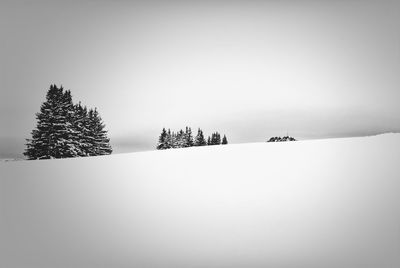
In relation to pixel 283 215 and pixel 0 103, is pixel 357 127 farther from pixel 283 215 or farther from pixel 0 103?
pixel 0 103

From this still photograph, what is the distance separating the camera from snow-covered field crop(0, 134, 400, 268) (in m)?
3.01

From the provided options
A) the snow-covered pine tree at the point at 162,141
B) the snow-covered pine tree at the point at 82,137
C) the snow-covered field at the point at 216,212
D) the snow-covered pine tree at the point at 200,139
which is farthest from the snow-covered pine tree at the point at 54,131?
the snow-covered pine tree at the point at 200,139

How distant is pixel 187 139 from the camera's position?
13.2ft

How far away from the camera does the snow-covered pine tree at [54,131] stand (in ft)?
13.5

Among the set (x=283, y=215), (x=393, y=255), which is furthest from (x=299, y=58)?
(x=393, y=255)

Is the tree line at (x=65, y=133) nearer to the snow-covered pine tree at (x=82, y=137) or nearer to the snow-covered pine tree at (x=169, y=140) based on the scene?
the snow-covered pine tree at (x=82, y=137)

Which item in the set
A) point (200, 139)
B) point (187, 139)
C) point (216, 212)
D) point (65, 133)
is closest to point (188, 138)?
point (187, 139)

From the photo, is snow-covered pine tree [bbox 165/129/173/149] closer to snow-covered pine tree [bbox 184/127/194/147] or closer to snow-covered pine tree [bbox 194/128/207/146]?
snow-covered pine tree [bbox 184/127/194/147]

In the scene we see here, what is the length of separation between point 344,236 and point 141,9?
9.86 feet

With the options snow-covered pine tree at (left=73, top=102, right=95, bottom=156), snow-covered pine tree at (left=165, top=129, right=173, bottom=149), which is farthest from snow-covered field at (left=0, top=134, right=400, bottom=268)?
snow-covered pine tree at (left=73, top=102, right=95, bottom=156)

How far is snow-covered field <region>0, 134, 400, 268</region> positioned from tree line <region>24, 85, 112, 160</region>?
724 millimetres

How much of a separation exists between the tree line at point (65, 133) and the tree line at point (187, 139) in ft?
2.23

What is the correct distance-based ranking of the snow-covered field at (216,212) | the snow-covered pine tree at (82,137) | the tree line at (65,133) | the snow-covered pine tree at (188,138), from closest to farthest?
1. the snow-covered field at (216,212)
2. the snow-covered pine tree at (188,138)
3. the tree line at (65,133)
4. the snow-covered pine tree at (82,137)

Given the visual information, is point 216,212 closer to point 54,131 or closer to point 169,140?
point 169,140
